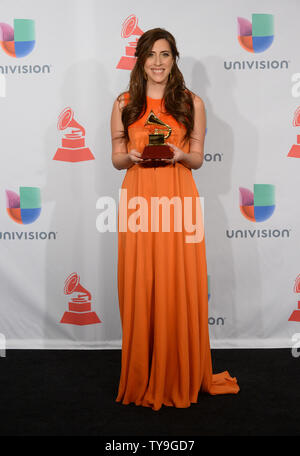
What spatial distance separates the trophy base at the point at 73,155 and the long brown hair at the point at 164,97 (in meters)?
1.18

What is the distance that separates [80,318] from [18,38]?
2.37 m

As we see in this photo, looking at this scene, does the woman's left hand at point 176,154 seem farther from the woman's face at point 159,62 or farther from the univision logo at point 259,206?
the univision logo at point 259,206

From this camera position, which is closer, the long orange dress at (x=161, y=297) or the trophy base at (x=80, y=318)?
the long orange dress at (x=161, y=297)

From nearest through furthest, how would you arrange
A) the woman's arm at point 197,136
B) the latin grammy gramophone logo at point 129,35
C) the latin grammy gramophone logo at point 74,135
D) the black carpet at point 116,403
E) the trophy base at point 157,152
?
the black carpet at point 116,403, the trophy base at point 157,152, the woman's arm at point 197,136, the latin grammy gramophone logo at point 129,35, the latin grammy gramophone logo at point 74,135

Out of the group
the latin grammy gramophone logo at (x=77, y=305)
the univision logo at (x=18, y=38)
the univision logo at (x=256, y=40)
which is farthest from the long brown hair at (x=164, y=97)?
the latin grammy gramophone logo at (x=77, y=305)

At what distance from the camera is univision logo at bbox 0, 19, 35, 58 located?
4.15 meters

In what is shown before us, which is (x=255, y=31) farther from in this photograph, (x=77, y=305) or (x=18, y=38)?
(x=77, y=305)

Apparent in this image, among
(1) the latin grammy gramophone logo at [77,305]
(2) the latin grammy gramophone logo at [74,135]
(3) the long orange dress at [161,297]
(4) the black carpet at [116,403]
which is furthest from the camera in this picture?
(1) the latin grammy gramophone logo at [77,305]

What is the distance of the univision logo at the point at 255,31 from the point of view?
409 cm

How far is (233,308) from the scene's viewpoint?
4270 mm

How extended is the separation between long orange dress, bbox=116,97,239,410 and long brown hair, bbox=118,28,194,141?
4cm

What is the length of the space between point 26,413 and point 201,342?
3.61 ft

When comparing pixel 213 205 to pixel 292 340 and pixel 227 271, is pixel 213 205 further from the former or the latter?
pixel 292 340
